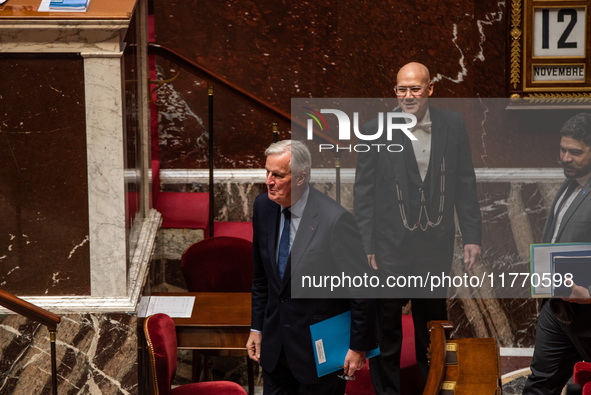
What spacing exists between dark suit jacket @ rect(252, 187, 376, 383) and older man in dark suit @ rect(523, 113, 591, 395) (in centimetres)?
102

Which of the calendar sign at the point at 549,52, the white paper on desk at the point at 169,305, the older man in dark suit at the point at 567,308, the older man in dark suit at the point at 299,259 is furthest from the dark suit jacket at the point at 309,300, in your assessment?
the calendar sign at the point at 549,52

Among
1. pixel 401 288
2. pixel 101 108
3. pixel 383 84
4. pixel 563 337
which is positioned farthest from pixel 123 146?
pixel 383 84

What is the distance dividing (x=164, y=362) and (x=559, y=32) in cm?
348

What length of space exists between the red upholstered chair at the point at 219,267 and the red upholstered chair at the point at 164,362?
76 centimetres

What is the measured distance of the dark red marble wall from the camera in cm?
602

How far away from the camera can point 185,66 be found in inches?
226

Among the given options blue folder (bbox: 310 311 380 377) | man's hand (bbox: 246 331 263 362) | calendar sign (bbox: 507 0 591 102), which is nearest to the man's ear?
blue folder (bbox: 310 311 380 377)

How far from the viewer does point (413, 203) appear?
14.8ft

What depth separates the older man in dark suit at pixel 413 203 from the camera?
14.6ft

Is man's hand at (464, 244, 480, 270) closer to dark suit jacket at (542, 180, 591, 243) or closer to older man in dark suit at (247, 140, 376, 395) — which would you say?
dark suit jacket at (542, 180, 591, 243)

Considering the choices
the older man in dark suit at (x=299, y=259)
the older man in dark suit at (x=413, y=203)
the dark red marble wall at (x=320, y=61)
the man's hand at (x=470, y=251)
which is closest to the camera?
the older man in dark suit at (x=299, y=259)

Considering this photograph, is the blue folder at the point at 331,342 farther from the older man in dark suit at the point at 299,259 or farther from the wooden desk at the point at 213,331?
the wooden desk at the point at 213,331

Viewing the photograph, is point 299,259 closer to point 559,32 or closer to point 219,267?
point 219,267

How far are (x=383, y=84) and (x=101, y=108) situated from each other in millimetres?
2765
